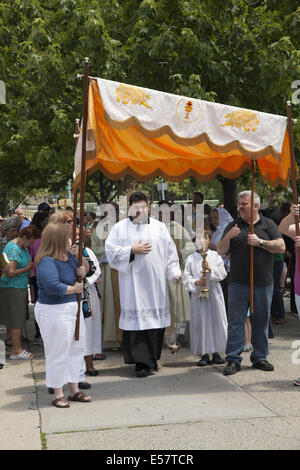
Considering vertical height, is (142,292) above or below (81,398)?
above

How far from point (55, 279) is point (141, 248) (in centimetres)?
149

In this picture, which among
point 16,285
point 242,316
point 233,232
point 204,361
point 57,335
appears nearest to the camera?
point 57,335

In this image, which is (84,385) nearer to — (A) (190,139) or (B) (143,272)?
(B) (143,272)

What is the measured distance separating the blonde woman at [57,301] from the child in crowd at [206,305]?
1839 millimetres

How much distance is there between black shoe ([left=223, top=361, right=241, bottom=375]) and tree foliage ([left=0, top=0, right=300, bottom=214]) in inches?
154

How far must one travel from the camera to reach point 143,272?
691 cm

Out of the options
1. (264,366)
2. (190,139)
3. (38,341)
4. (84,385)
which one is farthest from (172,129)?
(38,341)

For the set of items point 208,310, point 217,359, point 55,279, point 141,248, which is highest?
point 141,248

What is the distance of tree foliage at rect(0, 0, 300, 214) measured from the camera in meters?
9.36

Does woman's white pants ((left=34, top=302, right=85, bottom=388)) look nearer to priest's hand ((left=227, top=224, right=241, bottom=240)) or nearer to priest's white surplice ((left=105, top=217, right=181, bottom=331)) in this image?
priest's white surplice ((left=105, top=217, right=181, bottom=331))

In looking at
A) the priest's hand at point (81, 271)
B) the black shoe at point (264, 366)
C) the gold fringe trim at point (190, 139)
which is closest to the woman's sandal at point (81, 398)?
the priest's hand at point (81, 271)

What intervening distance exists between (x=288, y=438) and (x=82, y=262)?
94.5 inches

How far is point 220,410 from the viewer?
544 centimetres

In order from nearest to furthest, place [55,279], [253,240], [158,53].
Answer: [55,279] → [253,240] → [158,53]
